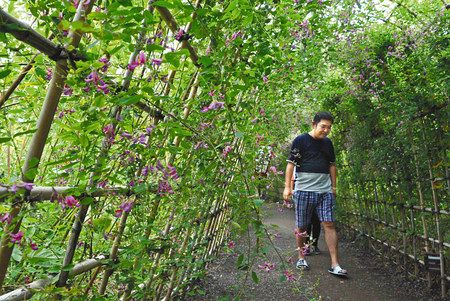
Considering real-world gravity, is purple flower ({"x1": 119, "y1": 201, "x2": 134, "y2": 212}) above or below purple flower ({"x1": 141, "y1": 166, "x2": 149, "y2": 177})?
below

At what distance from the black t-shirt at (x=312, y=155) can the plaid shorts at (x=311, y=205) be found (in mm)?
239

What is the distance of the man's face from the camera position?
4.04 metres

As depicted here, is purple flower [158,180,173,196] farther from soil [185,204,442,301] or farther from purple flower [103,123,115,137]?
soil [185,204,442,301]

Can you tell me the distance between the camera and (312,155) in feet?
13.6

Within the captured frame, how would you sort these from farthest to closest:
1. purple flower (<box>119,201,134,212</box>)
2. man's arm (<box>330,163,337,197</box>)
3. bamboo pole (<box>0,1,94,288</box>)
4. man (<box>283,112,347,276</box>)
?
1. man's arm (<box>330,163,337,197</box>)
2. man (<box>283,112,347,276</box>)
3. purple flower (<box>119,201,134,212</box>)
4. bamboo pole (<box>0,1,94,288</box>)

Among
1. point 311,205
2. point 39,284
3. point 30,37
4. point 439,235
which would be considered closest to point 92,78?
point 30,37

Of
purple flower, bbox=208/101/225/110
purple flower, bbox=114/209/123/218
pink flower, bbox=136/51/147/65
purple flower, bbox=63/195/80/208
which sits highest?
purple flower, bbox=208/101/225/110

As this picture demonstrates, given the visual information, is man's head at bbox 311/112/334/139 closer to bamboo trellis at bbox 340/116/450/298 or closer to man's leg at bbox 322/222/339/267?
bamboo trellis at bbox 340/116/450/298

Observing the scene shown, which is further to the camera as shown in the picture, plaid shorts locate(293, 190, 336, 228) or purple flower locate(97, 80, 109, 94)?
plaid shorts locate(293, 190, 336, 228)

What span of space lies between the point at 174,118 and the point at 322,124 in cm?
314

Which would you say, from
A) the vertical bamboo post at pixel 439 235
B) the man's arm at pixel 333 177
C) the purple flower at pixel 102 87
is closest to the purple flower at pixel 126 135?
the purple flower at pixel 102 87

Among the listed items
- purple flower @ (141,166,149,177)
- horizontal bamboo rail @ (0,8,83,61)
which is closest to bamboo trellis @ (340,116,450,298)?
purple flower @ (141,166,149,177)

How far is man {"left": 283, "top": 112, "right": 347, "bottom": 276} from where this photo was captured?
406 centimetres

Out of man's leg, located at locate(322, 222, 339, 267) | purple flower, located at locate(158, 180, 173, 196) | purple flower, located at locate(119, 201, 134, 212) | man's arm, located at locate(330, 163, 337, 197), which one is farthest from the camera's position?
man's arm, located at locate(330, 163, 337, 197)
